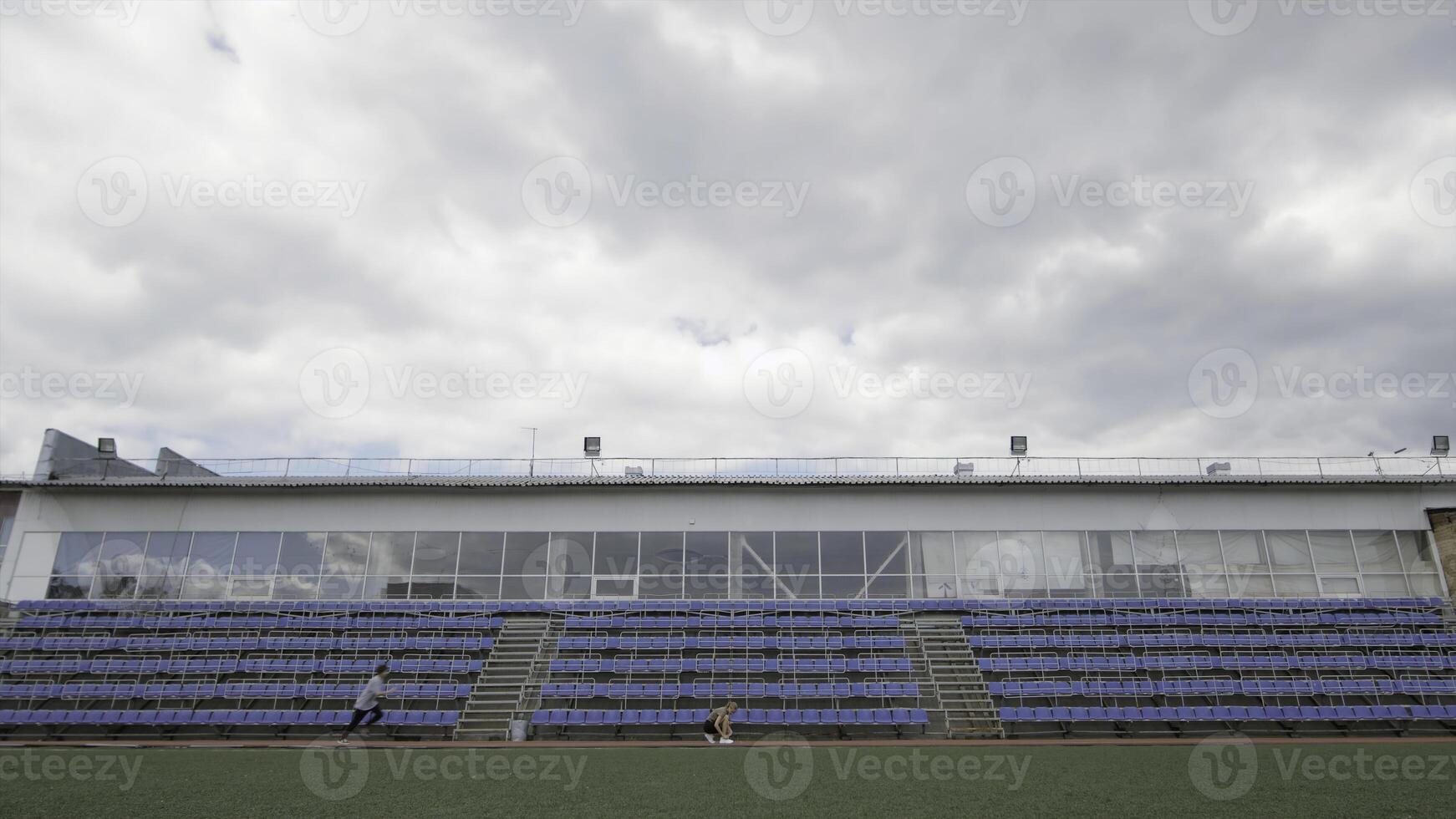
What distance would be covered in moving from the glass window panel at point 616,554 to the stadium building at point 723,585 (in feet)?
0.19

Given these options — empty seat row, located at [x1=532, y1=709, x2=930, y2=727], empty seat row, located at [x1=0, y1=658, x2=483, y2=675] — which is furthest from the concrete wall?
empty seat row, located at [x1=532, y1=709, x2=930, y2=727]

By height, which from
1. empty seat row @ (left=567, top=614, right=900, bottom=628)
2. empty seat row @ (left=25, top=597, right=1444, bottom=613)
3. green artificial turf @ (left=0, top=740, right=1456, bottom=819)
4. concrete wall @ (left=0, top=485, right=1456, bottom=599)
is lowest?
green artificial turf @ (left=0, top=740, right=1456, bottom=819)

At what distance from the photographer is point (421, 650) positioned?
2108 cm

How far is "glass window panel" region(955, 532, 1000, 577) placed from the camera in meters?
24.3

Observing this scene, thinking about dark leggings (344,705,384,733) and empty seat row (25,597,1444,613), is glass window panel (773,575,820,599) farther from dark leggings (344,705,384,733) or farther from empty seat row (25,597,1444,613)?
dark leggings (344,705,384,733)

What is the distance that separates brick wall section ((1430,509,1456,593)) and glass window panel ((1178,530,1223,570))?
679cm

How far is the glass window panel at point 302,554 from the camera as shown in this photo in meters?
24.6

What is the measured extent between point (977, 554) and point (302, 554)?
67.0ft

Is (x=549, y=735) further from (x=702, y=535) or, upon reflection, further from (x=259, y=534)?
(x=259, y=534)

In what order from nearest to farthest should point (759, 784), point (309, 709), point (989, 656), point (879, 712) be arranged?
point (759, 784), point (879, 712), point (309, 709), point (989, 656)

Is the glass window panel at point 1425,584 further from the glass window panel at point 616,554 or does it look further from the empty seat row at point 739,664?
the glass window panel at point 616,554

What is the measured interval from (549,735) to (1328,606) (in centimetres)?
2182

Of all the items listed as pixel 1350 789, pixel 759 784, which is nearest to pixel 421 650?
pixel 759 784

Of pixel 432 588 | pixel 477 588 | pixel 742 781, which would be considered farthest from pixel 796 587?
pixel 742 781
